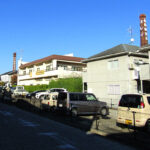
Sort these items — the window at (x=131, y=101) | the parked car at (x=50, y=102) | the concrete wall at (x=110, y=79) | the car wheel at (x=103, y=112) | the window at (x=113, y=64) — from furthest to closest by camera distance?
the window at (x=113, y=64), the concrete wall at (x=110, y=79), the parked car at (x=50, y=102), the car wheel at (x=103, y=112), the window at (x=131, y=101)

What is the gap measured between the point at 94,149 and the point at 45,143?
173 centimetres

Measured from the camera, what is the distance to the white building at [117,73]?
21125 millimetres

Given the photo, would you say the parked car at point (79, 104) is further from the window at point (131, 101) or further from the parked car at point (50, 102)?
the window at point (131, 101)

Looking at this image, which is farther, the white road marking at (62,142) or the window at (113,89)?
the window at (113,89)

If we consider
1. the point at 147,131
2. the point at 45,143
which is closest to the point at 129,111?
the point at 147,131

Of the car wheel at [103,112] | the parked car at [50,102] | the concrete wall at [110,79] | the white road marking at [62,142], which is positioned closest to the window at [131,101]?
the white road marking at [62,142]

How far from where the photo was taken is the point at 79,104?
A: 13.6 m

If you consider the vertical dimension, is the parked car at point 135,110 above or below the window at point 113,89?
below

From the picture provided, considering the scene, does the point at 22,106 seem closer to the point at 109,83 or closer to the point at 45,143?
the point at 109,83

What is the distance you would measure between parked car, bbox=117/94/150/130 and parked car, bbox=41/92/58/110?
682 centimetres

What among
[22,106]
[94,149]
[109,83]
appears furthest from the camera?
[109,83]

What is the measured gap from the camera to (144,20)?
31781 millimetres

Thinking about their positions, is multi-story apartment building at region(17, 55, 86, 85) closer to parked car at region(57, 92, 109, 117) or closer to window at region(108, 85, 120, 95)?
window at region(108, 85, 120, 95)

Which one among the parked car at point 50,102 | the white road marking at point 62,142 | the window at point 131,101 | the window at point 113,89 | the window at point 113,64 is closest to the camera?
the white road marking at point 62,142
